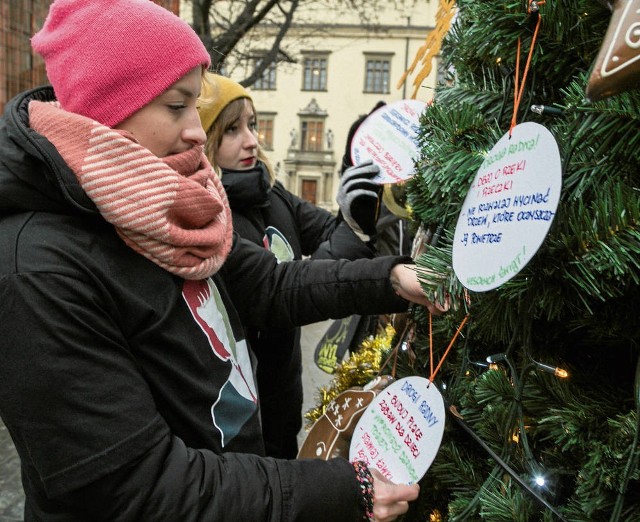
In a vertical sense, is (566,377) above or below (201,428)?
above

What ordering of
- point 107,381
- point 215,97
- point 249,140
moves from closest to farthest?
point 107,381 < point 215,97 < point 249,140

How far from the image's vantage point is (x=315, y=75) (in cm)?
2928

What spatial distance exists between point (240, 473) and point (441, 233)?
57cm

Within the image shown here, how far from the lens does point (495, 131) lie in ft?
3.08

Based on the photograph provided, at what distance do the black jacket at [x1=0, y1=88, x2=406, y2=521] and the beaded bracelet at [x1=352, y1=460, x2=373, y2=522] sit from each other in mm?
16

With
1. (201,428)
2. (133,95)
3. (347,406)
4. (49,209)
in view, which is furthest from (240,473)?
(133,95)

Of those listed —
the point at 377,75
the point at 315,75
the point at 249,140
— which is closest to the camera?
the point at 249,140

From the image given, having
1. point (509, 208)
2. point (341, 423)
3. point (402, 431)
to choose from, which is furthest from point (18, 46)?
point (509, 208)

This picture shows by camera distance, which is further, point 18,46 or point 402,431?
point 18,46

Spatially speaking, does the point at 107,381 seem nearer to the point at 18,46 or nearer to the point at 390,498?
the point at 390,498

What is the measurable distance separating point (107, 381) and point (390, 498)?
499 millimetres

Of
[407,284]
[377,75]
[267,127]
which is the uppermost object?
[407,284]

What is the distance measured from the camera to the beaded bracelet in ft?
3.34

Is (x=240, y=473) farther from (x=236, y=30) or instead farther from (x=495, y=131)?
(x=236, y=30)
